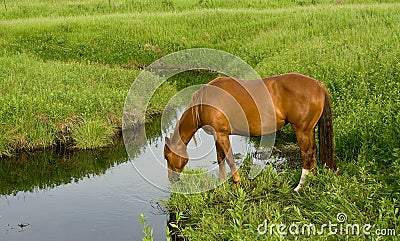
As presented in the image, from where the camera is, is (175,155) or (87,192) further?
(87,192)

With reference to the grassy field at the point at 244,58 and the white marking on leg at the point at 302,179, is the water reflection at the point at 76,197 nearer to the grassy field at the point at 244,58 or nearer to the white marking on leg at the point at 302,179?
the grassy field at the point at 244,58

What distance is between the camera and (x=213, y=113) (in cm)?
757

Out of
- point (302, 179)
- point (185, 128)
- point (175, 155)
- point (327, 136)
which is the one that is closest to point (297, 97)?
point (327, 136)

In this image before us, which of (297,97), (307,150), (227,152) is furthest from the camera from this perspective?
(227,152)

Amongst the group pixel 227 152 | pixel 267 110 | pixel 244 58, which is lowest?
pixel 244 58

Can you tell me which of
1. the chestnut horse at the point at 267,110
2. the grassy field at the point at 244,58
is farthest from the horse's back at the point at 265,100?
the grassy field at the point at 244,58

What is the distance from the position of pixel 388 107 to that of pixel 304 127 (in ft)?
4.37

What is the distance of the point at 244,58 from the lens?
62.0 ft

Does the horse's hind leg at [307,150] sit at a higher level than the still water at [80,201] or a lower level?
higher

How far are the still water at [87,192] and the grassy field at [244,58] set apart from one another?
56 centimetres

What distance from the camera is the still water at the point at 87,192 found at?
25.3ft

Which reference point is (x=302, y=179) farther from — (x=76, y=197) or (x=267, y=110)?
(x=76, y=197)

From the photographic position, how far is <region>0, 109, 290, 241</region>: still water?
25.3 ft

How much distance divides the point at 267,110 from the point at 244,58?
11445mm
